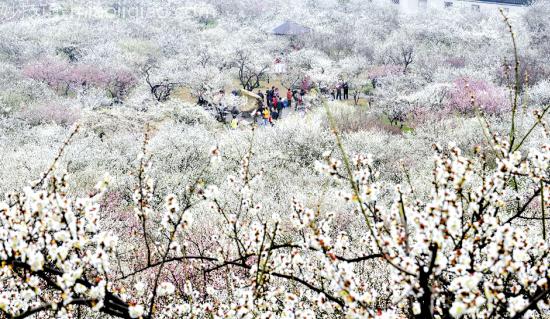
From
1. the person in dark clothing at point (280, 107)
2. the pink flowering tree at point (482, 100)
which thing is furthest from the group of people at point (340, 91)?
the pink flowering tree at point (482, 100)

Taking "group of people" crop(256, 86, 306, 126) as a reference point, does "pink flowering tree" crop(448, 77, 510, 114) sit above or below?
above

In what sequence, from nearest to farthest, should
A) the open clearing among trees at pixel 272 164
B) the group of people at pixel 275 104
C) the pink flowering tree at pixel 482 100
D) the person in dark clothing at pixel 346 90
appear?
1. the open clearing among trees at pixel 272 164
2. the pink flowering tree at pixel 482 100
3. the group of people at pixel 275 104
4. the person in dark clothing at pixel 346 90

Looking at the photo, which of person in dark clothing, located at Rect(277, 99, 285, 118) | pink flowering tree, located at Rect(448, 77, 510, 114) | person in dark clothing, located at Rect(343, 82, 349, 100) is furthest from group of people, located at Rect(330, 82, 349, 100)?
pink flowering tree, located at Rect(448, 77, 510, 114)

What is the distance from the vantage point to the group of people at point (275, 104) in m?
18.1

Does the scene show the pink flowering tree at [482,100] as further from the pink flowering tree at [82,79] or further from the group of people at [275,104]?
the pink flowering tree at [82,79]

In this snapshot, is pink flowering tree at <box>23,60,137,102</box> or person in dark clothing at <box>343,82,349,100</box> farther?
person in dark clothing at <box>343,82,349,100</box>

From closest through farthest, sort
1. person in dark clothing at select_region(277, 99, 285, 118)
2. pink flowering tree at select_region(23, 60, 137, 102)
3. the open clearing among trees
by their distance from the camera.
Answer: the open clearing among trees → person in dark clothing at select_region(277, 99, 285, 118) → pink flowering tree at select_region(23, 60, 137, 102)

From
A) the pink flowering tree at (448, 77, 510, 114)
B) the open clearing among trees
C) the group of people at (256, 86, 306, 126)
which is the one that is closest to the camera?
the open clearing among trees

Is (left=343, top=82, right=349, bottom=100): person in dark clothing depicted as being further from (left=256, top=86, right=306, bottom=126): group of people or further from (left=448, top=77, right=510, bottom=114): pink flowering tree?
(left=448, top=77, right=510, bottom=114): pink flowering tree

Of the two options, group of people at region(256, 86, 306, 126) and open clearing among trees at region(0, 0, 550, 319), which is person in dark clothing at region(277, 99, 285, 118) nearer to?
group of people at region(256, 86, 306, 126)

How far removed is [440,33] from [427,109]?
51.6ft

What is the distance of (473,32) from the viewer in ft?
97.4

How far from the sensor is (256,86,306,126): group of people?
59.5 ft

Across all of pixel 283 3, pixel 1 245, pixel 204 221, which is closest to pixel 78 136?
pixel 204 221
